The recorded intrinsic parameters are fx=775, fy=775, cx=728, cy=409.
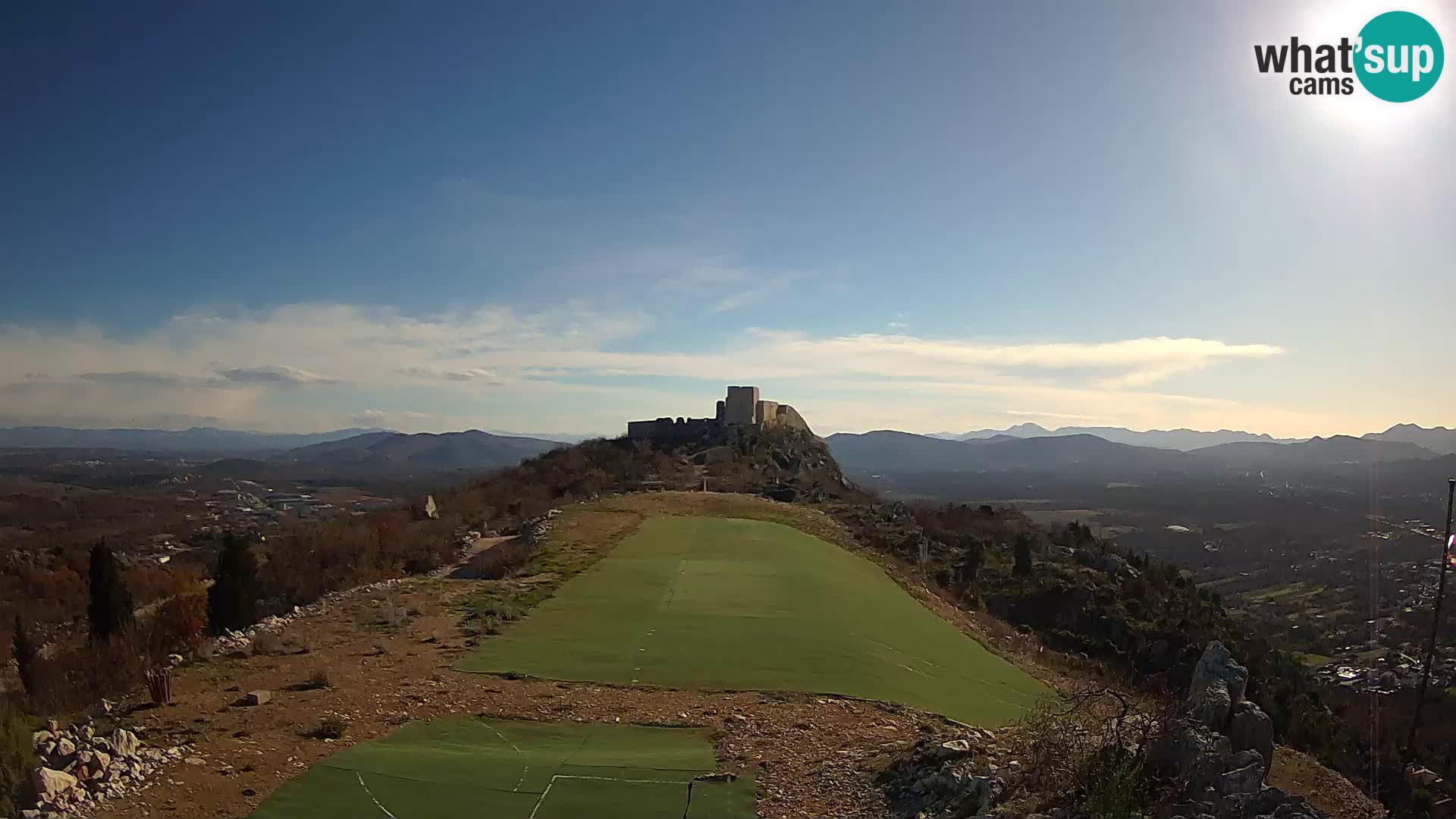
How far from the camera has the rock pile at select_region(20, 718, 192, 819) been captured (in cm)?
614

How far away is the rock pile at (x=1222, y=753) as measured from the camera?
528 cm

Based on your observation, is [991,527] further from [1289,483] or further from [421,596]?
[1289,483]

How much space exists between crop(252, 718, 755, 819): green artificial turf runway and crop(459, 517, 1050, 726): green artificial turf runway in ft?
7.49

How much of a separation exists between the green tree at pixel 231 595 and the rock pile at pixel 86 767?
6.79m

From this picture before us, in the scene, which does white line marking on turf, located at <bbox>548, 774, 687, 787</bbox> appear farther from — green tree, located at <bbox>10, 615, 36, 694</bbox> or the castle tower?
the castle tower

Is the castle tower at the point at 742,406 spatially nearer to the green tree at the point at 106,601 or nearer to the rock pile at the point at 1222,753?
the green tree at the point at 106,601

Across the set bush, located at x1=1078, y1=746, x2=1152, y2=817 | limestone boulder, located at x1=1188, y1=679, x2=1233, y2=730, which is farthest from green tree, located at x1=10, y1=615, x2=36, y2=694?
limestone boulder, located at x1=1188, y1=679, x2=1233, y2=730

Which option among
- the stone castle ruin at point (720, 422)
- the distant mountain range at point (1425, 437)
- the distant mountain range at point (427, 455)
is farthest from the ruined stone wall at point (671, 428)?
the distant mountain range at point (427, 455)

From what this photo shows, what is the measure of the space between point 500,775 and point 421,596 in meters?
9.28

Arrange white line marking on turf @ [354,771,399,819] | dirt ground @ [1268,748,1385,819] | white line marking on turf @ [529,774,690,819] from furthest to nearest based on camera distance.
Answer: dirt ground @ [1268,748,1385,819] → white line marking on turf @ [529,774,690,819] → white line marking on turf @ [354,771,399,819]

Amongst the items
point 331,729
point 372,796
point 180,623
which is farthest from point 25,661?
point 372,796

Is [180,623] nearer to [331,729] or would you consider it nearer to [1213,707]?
[331,729]

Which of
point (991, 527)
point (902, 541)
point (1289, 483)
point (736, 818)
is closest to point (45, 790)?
point (736, 818)

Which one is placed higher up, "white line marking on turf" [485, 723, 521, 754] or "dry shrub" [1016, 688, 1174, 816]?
"dry shrub" [1016, 688, 1174, 816]
